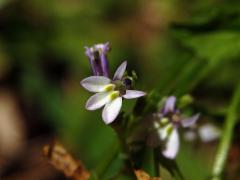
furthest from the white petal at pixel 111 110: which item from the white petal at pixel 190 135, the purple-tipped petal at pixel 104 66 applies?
the white petal at pixel 190 135

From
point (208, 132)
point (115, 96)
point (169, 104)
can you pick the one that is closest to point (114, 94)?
point (115, 96)

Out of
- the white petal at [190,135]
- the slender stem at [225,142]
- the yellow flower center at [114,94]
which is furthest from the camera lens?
the white petal at [190,135]

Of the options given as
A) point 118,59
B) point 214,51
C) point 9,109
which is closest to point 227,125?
point 214,51

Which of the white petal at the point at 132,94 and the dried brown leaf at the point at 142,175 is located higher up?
the white petal at the point at 132,94

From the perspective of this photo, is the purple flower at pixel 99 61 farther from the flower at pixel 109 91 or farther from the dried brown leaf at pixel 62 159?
the dried brown leaf at pixel 62 159

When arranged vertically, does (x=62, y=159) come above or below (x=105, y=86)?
below

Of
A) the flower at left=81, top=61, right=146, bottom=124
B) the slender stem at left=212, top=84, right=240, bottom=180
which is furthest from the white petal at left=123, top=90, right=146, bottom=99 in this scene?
the slender stem at left=212, top=84, right=240, bottom=180

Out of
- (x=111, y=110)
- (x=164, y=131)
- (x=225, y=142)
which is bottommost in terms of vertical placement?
(x=225, y=142)

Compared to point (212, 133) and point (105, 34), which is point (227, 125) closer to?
point (212, 133)

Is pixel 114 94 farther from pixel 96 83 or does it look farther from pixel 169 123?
pixel 169 123
